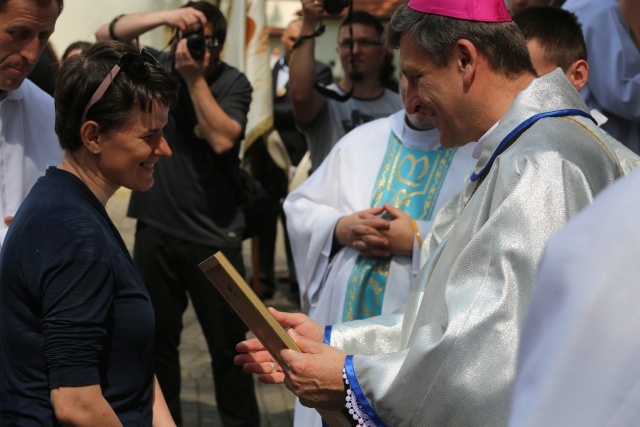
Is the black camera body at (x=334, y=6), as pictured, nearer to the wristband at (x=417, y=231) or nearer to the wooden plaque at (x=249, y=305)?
the wristband at (x=417, y=231)

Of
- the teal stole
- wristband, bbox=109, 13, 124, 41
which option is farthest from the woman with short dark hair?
wristband, bbox=109, 13, 124, 41

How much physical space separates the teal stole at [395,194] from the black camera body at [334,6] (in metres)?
0.95

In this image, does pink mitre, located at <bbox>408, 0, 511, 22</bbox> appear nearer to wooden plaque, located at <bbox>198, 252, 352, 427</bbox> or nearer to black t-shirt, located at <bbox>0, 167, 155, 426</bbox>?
wooden plaque, located at <bbox>198, 252, 352, 427</bbox>

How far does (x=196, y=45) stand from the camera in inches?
197

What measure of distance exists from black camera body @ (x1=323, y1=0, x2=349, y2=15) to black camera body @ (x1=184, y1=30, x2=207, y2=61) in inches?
25.3

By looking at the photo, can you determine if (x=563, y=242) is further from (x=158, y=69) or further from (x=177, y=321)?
(x=177, y=321)

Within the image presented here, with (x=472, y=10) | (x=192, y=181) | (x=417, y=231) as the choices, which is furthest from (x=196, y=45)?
(x=472, y=10)

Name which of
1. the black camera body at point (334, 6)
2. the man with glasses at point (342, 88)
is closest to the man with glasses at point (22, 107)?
the man with glasses at point (342, 88)

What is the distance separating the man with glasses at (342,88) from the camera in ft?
16.9

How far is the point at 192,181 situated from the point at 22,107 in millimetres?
1594

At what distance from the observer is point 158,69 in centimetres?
274

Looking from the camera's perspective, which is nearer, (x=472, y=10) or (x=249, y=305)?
(x=249, y=305)

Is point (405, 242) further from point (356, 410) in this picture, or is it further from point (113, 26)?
point (113, 26)

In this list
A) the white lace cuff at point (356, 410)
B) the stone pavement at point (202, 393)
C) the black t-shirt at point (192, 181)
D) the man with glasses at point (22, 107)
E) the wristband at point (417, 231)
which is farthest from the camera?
the stone pavement at point (202, 393)
